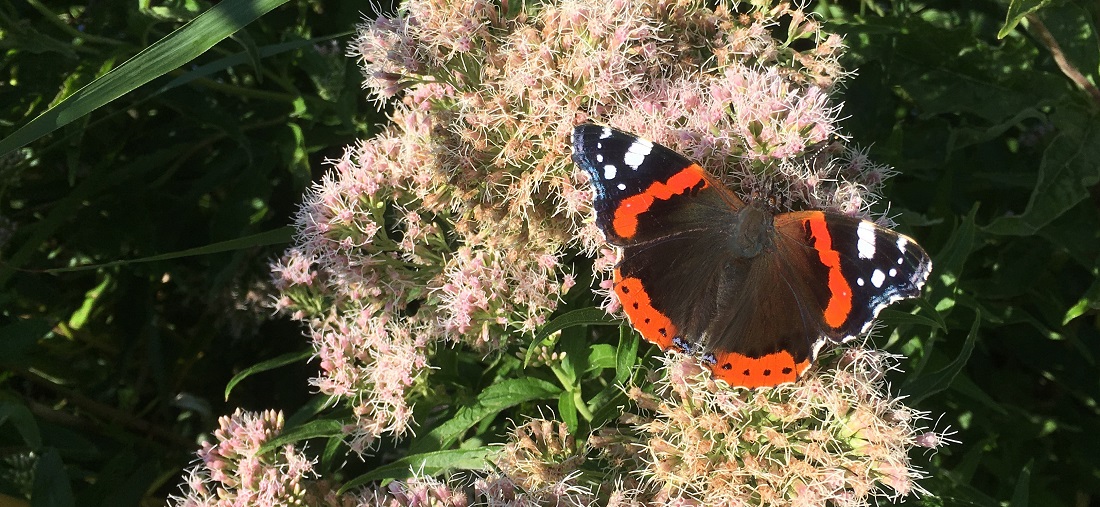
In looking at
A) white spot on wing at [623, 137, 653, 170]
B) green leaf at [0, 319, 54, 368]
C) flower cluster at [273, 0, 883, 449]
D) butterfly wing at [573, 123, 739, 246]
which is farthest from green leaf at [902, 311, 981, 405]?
green leaf at [0, 319, 54, 368]

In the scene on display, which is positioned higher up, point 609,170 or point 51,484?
point 609,170

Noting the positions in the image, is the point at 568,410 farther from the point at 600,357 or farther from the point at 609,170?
the point at 609,170

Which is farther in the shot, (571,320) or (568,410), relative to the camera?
(568,410)

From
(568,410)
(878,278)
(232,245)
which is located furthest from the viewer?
(232,245)

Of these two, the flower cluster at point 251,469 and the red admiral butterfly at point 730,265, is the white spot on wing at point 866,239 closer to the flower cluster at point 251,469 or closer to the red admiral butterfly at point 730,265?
the red admiral butterfly at point 730,265

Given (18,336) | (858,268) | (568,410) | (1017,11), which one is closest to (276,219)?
(18,336)

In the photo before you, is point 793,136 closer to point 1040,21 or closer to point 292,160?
point 1040,21

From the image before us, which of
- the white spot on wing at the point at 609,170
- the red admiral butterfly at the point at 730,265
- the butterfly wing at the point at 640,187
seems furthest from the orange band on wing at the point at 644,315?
the white spot on wing at the point at 609,170
